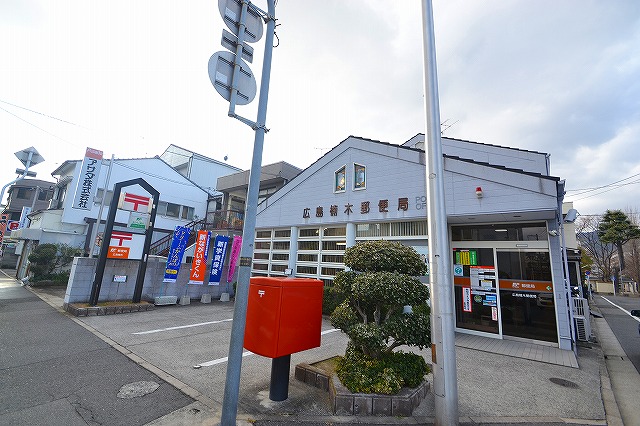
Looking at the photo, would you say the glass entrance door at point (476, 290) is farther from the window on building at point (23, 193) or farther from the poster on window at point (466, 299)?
the window on building at point (23, 193)

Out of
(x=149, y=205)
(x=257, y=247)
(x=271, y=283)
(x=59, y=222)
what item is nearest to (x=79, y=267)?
(x=149, y=205)

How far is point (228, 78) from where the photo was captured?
373 cm

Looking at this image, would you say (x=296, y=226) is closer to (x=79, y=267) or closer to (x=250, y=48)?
(x=79, y=267)

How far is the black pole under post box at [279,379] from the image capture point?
426cm

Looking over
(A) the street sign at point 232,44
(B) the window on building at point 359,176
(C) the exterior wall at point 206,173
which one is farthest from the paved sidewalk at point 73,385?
(C) the exterior wall at point 206,173

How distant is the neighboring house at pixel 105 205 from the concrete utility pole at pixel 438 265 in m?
18.5

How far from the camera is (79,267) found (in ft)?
33.6

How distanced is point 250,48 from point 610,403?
807 centimetres

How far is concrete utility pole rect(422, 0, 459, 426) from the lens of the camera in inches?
143

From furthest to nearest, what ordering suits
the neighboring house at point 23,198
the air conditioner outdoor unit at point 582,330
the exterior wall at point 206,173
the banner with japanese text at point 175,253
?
1. the neighboring house at point 23,198
2. the exterior wall at point 206,173
3. the banner with japanese text at point 175,253
4. the air conditioner outdoor unit at point 582,330

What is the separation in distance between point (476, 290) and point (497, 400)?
4984 millimetres

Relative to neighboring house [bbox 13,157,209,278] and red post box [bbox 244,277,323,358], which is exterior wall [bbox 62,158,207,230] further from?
red post box [bbox 244,277,323,358]

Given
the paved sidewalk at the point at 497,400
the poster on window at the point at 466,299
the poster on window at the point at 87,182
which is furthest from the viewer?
the poster on window at the point at 87,182

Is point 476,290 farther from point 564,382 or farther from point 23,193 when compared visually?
point 23,193
